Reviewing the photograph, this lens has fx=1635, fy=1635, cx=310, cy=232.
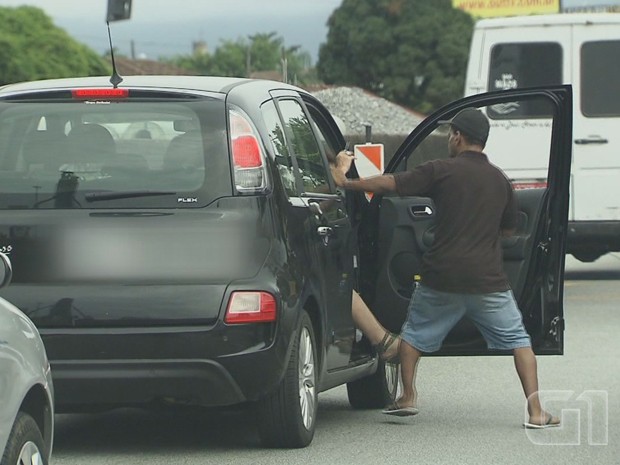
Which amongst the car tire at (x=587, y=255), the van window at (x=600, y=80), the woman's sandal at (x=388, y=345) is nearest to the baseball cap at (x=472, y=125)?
the woman's sandal at (x=388, y=345)

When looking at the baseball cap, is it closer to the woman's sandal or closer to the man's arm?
the man's arm

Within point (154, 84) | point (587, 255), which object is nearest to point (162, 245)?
point (154, 84)

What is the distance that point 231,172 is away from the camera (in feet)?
23.8

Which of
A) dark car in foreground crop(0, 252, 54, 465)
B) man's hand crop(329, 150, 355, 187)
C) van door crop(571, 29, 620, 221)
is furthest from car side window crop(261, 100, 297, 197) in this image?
van door crop(571, 29, 620, 221)

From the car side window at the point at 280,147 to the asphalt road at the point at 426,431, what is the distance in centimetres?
126

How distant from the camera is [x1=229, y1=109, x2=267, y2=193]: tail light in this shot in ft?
23.9

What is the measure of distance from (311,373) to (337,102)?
27597mm

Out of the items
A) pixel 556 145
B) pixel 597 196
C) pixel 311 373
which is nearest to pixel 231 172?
pixel 311 373

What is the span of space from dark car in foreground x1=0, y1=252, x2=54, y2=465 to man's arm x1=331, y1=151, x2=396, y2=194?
10.2ft

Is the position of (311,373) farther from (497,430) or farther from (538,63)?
(538,63)

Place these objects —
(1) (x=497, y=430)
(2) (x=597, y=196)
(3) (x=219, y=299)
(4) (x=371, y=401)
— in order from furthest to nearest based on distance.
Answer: (2) (x=597, y=196) < (4) (x=371, y=401) < (1) (x=497, y=430) < (3) (x=219, y=299)

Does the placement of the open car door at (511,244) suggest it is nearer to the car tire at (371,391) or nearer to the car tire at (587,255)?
the car tire at (371,391)

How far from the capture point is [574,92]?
17.2 m

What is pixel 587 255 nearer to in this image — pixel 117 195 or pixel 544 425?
pixel 544 425
